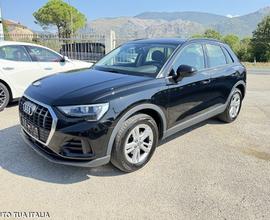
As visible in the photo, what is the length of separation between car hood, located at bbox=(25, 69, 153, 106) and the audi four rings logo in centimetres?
10

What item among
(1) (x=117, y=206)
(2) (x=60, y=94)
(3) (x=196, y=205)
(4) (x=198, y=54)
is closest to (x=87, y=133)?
(2) (x=60, y=94)

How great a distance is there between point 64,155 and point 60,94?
71 centimetres

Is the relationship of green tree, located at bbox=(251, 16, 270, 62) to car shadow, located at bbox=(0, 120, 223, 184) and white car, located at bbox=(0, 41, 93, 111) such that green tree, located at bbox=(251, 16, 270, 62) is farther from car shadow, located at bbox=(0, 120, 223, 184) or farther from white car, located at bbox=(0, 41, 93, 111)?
car shadow, located at bbox=(0, 120, 223, 184)

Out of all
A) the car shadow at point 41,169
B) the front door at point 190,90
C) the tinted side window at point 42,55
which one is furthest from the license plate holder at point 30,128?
the tinted side window at point 42,55

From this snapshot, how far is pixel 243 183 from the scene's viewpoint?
3.33 m

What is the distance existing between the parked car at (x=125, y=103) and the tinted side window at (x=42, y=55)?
8.18 feet

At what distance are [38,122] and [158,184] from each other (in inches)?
62.1

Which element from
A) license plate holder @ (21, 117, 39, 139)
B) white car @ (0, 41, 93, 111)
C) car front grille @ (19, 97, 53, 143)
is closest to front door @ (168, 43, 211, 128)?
car front grille @ (19, 97, 53, 143)

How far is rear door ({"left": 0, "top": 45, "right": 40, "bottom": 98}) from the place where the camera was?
19.4ft

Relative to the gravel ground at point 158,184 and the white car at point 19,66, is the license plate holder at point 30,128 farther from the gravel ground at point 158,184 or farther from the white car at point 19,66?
the white car at point 19,66

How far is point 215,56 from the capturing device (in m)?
4.84

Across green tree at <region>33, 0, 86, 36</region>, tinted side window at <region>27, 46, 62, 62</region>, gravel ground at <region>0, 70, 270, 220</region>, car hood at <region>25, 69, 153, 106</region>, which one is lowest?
gravel ground at <region>0, 70, 270, 220</region>

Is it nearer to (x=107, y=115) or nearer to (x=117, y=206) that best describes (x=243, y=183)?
(x=117, y=206)

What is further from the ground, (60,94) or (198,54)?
(198,54)
